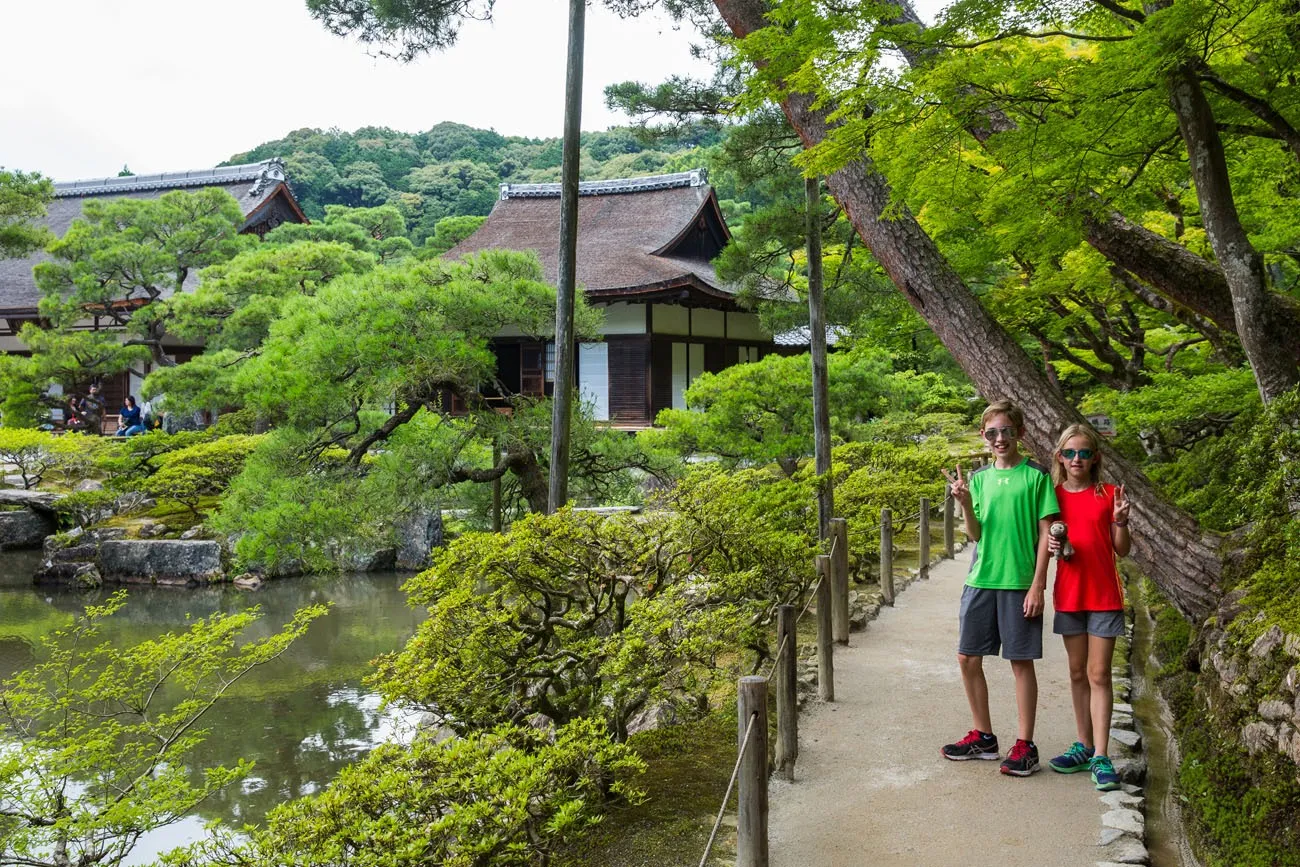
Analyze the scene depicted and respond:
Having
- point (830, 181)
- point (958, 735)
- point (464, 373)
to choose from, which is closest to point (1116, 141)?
point (830, 181)

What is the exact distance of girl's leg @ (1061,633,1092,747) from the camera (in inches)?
150

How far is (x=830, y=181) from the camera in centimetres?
646

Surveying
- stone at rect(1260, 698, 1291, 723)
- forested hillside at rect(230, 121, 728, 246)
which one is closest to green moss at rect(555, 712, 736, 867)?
stone at rect(1260, 698, 1291, 723)

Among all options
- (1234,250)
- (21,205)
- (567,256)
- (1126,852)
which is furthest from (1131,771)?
(21,205)

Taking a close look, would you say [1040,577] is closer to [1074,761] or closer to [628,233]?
[1074,761]

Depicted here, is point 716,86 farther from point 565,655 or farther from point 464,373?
point 565,655

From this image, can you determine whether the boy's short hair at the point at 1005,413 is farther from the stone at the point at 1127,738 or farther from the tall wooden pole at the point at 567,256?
the tall wooden pole at the point at 567,256

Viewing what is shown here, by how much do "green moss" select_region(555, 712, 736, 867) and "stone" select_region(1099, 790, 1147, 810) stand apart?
64.7 inches

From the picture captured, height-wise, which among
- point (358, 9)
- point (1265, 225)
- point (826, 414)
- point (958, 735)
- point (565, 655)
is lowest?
point (958, 735)

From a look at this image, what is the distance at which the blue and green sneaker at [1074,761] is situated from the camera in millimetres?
4078

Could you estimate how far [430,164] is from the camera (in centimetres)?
4934

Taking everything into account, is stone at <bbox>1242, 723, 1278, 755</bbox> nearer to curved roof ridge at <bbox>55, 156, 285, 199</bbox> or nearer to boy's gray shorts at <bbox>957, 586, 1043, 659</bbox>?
boy's gray shorts at <bbox>957, 586, 1043, 659</bbox>

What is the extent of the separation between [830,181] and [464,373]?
431cm

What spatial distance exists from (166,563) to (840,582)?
1095cm
